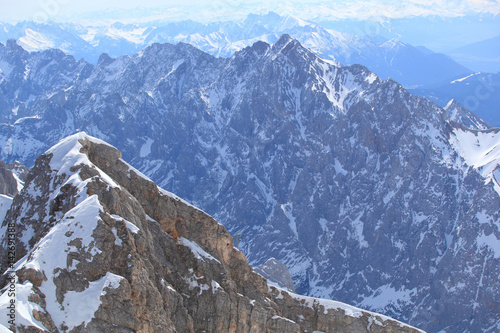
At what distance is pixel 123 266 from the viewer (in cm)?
6662

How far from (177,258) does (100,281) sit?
21.2m

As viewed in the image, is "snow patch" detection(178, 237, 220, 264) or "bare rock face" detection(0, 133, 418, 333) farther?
"snow patch" detection(178, 237, 220, 264)

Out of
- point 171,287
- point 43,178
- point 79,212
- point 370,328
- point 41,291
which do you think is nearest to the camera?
point 41,291

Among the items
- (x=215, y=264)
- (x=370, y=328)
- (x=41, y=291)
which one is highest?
(x=41, y=291)

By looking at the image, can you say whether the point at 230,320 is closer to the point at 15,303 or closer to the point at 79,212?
the point at 79,212

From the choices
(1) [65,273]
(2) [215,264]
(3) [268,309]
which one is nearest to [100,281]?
(1) [65,273]

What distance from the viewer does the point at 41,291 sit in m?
61.4

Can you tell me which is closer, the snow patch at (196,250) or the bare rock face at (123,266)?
the bare rock face at (123,266)

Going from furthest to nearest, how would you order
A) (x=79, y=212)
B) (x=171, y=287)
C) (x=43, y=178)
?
(x=43, y=178), (x=171, y=287), (x=79, y=212)

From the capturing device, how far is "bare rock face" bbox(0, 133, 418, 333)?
203 feet

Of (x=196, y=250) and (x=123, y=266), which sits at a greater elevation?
(x=123, y=266)

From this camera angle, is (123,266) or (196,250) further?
(196,250)

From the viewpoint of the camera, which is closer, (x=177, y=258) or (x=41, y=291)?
(x=41, y=291)

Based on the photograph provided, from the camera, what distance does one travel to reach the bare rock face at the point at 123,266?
62.0 m
